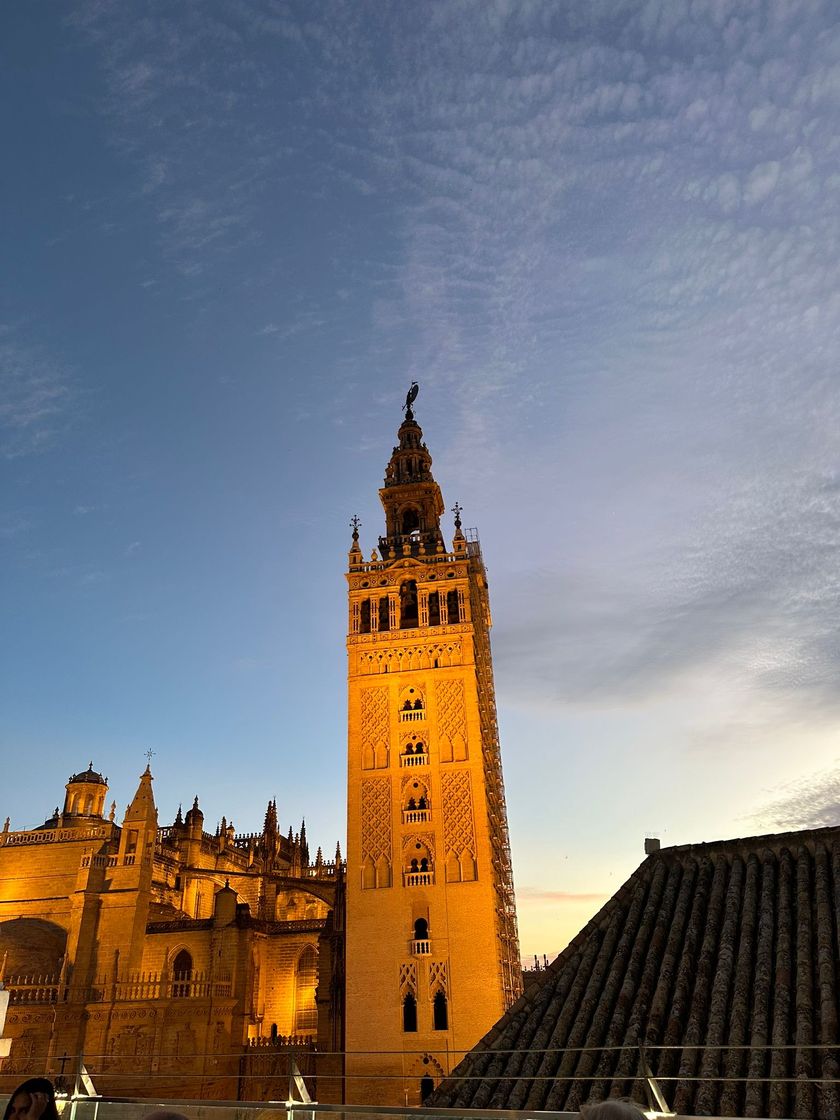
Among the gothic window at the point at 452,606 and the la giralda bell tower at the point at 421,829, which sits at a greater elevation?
the gothic window at the point at 452,606

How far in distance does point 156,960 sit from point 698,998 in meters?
32.5

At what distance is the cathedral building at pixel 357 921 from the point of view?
31.5 m

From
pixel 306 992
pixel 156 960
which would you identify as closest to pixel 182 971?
pixel 156 960

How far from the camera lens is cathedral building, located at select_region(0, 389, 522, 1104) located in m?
31.5

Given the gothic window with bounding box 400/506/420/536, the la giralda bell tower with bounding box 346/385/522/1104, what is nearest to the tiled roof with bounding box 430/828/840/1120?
the la giralda bell tower with bounding box 346/385/522/1104

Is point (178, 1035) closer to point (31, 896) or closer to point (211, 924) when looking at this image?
point (211, 924)

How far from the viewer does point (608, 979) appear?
44.5ft

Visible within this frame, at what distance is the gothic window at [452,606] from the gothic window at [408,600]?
6.56ft

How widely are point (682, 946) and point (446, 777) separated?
Result: 69.2 ft

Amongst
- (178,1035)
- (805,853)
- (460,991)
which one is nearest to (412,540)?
(460,991)

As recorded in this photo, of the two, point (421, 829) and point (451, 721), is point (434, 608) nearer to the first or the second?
point (451, 721)

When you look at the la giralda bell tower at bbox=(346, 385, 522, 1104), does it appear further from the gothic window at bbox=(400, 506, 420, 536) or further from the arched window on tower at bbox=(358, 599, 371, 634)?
the gothic window at bbox=(400, 506, 420, 536)

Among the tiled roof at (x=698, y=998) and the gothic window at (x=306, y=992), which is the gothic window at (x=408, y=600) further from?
the tiled roof at (x=698, y=998)

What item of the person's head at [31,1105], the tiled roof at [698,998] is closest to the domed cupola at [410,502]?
the tiled roof at [698,998]
